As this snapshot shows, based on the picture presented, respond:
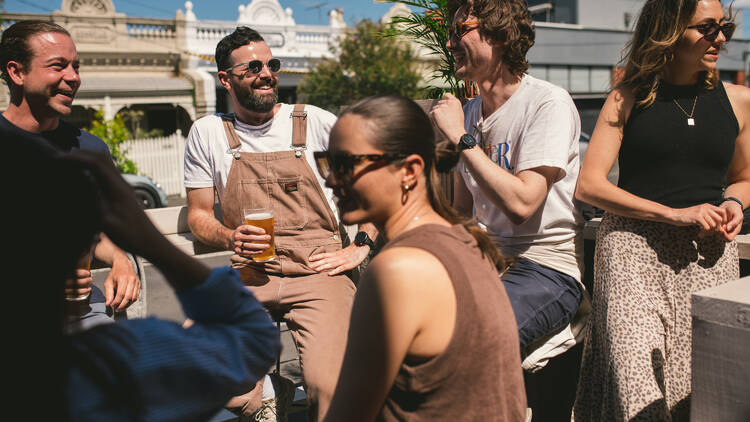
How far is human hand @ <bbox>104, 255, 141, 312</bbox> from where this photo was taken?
9.10ft

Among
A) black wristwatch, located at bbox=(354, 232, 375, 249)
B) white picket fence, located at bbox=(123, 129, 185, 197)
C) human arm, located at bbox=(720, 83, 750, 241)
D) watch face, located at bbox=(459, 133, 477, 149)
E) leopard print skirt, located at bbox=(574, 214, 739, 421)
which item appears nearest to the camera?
leopard print skirt, located at bbox=(574, 214, 739, 421)

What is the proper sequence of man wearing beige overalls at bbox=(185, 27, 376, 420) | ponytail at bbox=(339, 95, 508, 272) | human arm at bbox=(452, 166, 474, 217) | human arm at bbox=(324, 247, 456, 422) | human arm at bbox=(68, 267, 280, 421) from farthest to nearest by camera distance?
1. human arm at bbox=(452, 166, 474, 217)
2. man wearing beige overalls at bbox=(185, 27, 376, 420)
3. ponytail at bbox=(339, 95, 508, 272)
4. human arm at bbox=(324, 247, 456, 422)
5. human arm at bbox=(68, 267, 280, 421)

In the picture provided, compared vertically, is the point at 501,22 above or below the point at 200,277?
above

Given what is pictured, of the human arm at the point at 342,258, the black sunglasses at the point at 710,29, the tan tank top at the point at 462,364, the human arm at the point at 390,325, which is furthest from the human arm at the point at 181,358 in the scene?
the black sunglasses at the point at 710,29

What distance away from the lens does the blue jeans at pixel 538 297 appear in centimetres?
233

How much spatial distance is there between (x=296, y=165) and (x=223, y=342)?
82.1 inches

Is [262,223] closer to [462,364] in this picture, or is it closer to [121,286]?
[121,286]

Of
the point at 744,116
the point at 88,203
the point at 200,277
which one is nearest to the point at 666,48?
the point at 744,116

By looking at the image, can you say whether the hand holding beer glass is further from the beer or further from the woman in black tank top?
the woman in black tank top

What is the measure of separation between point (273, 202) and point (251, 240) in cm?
39

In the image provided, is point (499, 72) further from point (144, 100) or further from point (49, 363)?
point (144, 100)

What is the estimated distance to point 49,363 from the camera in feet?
2.81

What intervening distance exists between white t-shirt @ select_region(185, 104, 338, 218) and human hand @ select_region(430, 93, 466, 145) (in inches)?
30.8

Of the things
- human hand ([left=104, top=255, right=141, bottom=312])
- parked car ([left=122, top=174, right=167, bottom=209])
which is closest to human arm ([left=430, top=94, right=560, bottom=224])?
human hand ([left=104, top=255, right=141, bottom=312])
